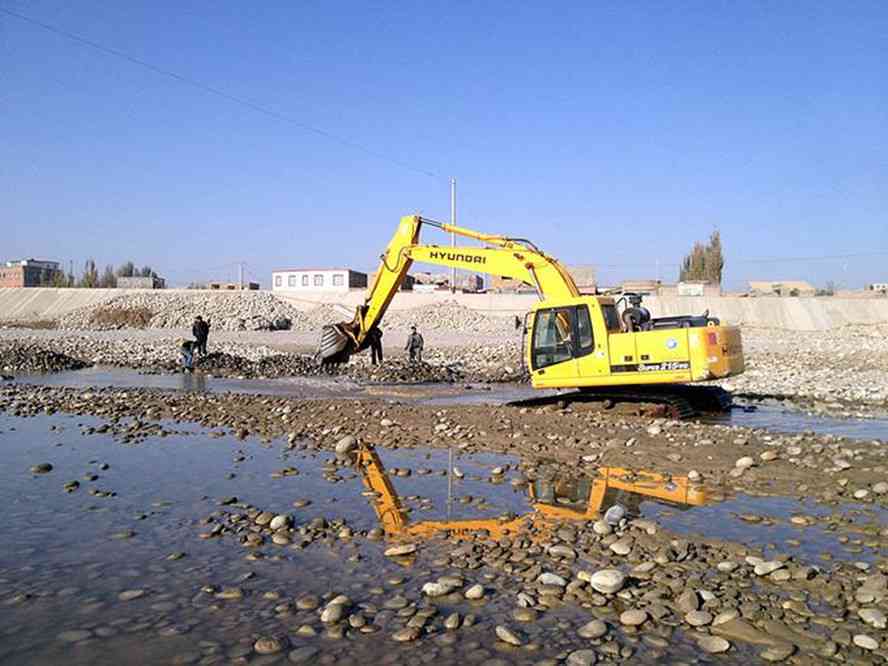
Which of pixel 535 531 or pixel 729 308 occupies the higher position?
pixel 729 308

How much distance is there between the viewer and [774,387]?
19.2 metres

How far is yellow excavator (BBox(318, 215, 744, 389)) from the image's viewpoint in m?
12.6

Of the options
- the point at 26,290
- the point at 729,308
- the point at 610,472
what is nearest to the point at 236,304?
the point at 26,290

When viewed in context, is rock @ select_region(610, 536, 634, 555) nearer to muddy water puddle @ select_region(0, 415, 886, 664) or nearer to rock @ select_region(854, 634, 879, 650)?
muddy water puddle @ select_region(0, 415, 886, 664)

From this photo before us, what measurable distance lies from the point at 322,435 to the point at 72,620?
6.48 metres

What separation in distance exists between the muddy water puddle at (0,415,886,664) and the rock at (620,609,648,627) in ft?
0.63

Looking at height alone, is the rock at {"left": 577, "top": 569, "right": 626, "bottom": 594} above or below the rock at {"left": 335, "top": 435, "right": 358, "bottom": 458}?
below

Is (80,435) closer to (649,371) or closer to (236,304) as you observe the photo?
(649,371)

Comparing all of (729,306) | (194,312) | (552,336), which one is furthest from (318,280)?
(552,336)

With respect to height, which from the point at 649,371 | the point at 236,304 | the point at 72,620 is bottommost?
the point at 72,620

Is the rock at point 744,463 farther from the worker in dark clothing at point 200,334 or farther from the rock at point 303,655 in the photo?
the worker in dark clothing at point 200,334

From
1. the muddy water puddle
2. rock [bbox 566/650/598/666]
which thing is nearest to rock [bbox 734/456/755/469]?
the muddy water puddle

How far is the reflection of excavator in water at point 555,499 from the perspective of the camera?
21.9 feet

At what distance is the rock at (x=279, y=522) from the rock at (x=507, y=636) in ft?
9.19
